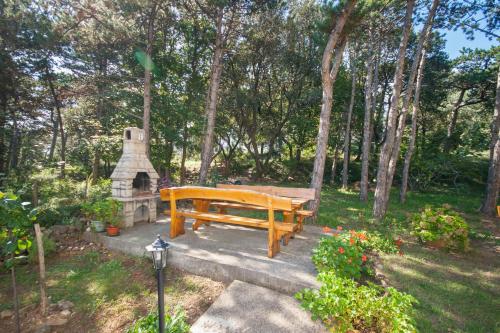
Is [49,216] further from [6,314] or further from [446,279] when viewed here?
[446,279]

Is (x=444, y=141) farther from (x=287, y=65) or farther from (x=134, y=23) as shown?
(x=134, y=23)

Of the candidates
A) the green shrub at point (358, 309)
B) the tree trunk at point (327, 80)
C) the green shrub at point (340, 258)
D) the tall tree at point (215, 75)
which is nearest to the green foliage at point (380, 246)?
the green shrub at point (340, 258)

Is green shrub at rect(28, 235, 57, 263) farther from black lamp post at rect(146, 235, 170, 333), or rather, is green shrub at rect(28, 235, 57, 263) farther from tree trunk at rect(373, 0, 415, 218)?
tree trunk at rect(373, 0, 415, 218)

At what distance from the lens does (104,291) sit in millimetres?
3074

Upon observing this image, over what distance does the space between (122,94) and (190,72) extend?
3.93 m

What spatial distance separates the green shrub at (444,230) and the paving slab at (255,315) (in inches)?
148

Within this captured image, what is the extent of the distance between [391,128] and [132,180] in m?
6.72

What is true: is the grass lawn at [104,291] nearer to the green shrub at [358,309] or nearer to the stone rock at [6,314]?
the stone rock at [6,314]

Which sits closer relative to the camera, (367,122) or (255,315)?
(255,315)

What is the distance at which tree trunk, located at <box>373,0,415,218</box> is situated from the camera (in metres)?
5.77

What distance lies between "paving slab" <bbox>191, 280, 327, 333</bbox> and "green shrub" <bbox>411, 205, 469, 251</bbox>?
3.76m

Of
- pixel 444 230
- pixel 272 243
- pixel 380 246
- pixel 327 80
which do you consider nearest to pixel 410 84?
pixel 327 80

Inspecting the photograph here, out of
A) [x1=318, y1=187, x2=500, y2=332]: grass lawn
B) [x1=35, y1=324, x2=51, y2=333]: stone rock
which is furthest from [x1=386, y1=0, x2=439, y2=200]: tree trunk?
[x1=35, y1=324, x2=51, y2=333]: stone rock

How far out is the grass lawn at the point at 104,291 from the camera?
261 cm
